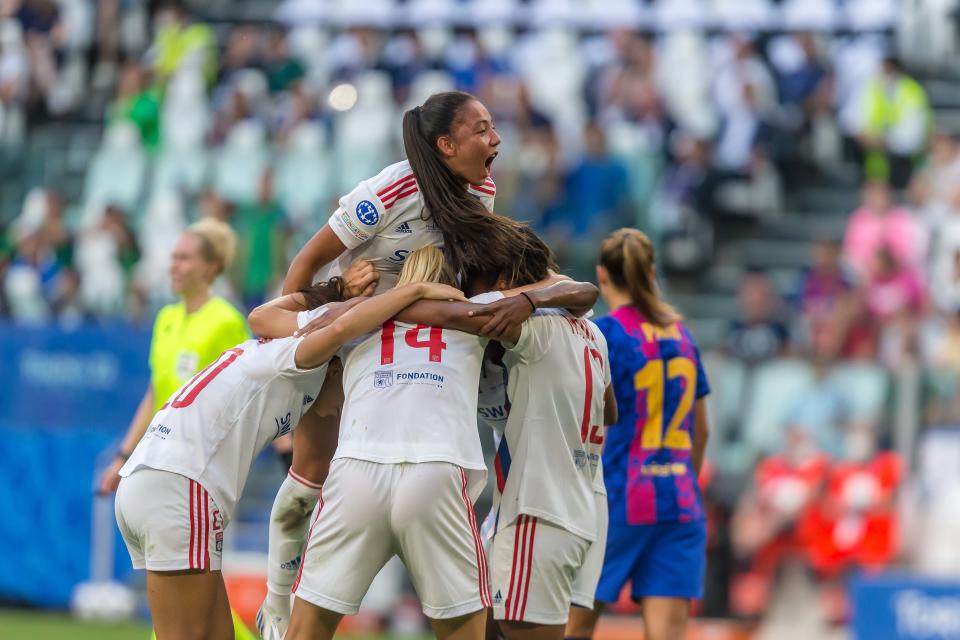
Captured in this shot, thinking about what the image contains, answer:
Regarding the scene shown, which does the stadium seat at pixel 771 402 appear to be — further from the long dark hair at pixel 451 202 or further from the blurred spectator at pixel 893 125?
the long dark hair at pixel 451 202

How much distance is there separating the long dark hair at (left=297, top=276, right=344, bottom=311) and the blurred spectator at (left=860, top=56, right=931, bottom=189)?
10862 millimetres

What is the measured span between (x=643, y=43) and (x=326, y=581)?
12516 mm

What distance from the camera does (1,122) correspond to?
18812mm

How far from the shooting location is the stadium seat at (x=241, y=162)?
16188mm

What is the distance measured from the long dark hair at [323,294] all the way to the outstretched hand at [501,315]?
2.36 feet

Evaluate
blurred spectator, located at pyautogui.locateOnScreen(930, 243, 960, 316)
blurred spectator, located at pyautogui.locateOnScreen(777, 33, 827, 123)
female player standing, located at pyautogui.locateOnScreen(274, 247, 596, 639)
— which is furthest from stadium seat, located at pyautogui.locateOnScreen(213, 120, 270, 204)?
female player standing, located at pyautogui.locateOnScreen(274, 247, 596, 639)

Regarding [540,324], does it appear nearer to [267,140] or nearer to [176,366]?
[176,366]

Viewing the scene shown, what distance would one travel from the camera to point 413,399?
5.52 meters

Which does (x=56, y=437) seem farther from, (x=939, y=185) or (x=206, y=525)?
(x=939, y=185)

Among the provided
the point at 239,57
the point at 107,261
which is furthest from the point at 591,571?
the point at 239,57

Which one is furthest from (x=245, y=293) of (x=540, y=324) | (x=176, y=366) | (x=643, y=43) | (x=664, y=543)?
(x=540, y=324)

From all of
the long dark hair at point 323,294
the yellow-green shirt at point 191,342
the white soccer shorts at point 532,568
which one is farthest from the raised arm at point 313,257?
the yellow-green shirt at point 191,342

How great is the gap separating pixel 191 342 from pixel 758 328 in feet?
21.1

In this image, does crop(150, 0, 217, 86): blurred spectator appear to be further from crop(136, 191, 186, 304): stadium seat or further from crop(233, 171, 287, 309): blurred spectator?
crop(233, 171, 287, 309): blurred spectator
